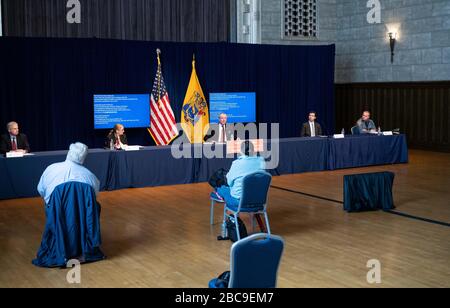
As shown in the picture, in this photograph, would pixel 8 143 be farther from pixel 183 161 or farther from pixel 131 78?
pixel 131 78

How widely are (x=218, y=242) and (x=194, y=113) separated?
299 inches

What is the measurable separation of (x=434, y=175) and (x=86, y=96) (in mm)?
7498

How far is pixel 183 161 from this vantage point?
1152cm

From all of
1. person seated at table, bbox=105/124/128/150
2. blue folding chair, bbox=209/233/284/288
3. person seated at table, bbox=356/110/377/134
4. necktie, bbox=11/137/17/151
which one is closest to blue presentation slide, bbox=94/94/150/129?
person seated at table, bbox=105/124/128/150

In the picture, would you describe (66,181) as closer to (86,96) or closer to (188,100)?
(86,96)

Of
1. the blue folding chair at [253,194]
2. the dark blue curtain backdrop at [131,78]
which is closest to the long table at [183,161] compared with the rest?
the dark blue curtain backdrop at [131,78]

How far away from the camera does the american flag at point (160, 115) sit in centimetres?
1399

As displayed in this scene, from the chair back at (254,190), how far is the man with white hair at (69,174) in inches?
65.5

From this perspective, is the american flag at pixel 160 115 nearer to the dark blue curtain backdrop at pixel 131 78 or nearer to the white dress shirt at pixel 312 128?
the dark blue curtain backdrop at pixel 131 78

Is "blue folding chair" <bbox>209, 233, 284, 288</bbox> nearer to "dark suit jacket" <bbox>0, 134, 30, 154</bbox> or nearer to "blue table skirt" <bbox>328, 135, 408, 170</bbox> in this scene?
"dark suit jacket" <bbox>0, 134, 30, 154</bbox>

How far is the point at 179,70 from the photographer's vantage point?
14656mm

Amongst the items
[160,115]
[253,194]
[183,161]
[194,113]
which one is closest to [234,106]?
[194,113]

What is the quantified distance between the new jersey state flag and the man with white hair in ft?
26.9
